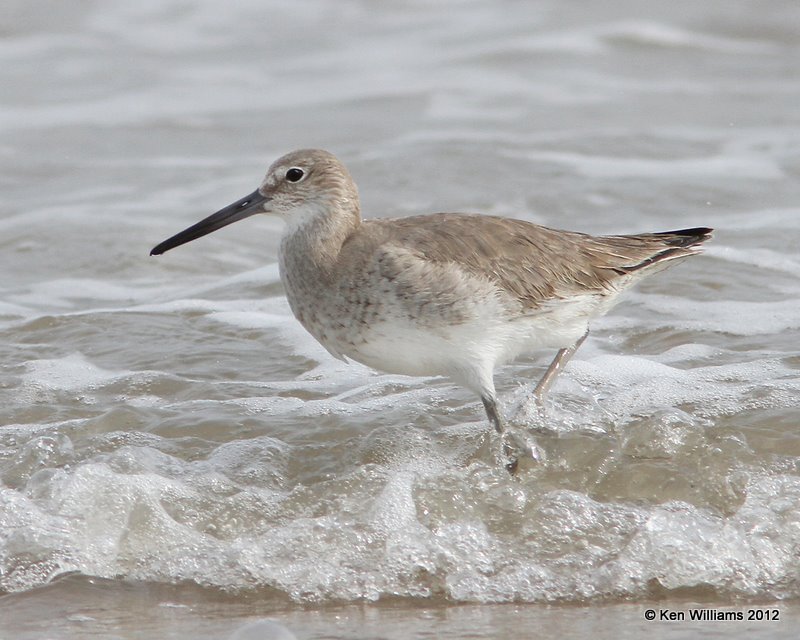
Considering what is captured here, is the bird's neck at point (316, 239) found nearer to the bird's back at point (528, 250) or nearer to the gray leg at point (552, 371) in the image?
the bird's back at point (528, 250)

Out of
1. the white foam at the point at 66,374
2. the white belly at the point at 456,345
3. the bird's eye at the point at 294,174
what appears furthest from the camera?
the white foam at the point at 66,374

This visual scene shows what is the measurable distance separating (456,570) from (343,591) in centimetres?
45

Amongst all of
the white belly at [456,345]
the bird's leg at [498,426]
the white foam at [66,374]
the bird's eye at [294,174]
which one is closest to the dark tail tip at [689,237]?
the white belly at [456,345]

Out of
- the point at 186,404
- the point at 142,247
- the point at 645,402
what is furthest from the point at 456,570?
the point at 142,247

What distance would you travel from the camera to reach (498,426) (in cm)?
594

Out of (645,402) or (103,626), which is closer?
(103,626)

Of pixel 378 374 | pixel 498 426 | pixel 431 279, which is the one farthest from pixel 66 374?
pixel 498 426

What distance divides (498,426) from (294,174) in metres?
1.58

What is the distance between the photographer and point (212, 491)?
541cm

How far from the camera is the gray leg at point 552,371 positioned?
631cm

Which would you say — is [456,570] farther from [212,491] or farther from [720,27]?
[720,27]

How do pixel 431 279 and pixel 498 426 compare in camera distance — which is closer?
pixel 431 279

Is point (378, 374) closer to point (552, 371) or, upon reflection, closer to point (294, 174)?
point (552, 371)

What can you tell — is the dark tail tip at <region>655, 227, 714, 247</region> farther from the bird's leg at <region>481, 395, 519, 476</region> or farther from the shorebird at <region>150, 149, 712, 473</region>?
the bird's leg at <region>481, 395, 519, 476</region>
